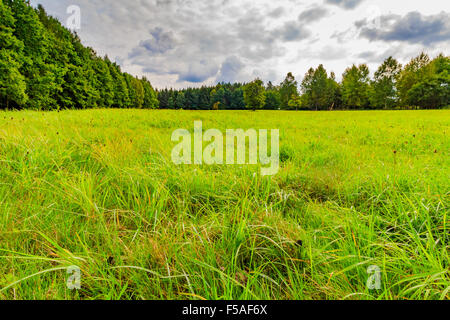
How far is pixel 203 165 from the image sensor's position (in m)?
2.83

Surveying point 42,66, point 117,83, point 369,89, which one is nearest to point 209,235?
point 42,66

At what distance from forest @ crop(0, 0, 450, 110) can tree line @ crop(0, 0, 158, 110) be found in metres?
0.05

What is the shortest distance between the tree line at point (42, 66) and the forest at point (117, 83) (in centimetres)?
5

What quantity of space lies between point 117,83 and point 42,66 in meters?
22.0

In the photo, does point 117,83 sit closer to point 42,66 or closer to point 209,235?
point 42,66

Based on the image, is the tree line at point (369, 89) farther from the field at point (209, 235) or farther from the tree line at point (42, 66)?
the field at point (209, 235)

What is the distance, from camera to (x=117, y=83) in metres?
38.2

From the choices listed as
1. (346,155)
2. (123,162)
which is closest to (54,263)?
(123,162)

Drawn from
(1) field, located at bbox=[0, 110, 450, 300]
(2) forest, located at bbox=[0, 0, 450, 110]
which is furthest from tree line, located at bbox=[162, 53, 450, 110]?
(1) field, located at bbox=[0, 110, 450, 300]

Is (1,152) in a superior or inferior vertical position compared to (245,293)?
superior

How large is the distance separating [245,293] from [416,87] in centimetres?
6024

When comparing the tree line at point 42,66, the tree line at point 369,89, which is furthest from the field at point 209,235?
the tree line at point 369,89

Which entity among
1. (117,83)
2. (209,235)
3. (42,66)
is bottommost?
(209,235)
